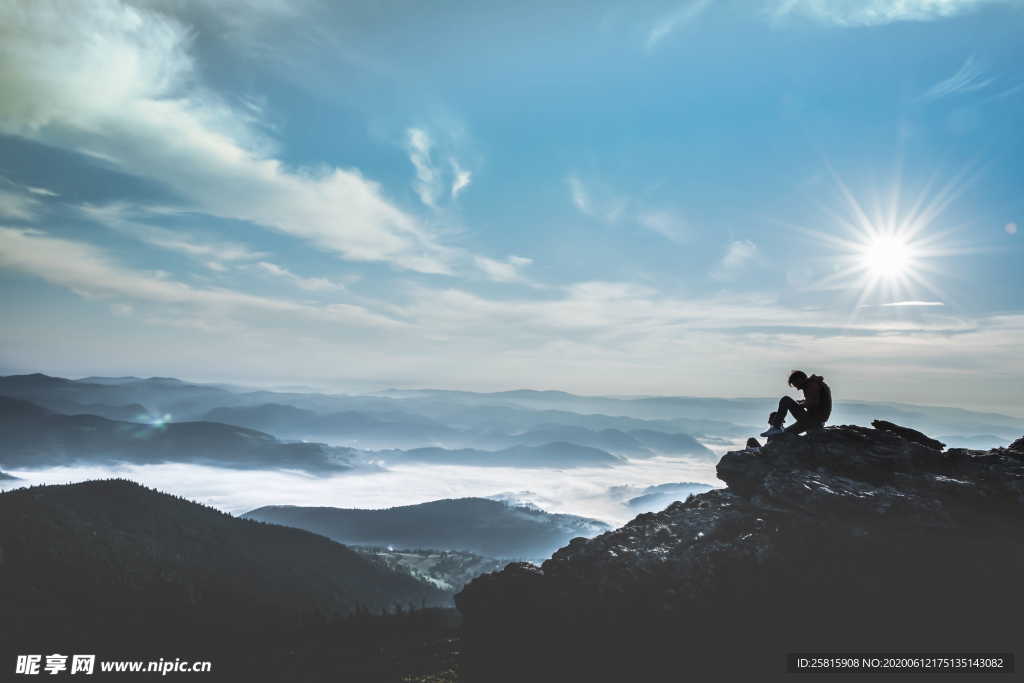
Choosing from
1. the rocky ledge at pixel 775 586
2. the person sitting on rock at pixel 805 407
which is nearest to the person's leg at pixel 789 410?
the person sitting on rock at pixel 805 407

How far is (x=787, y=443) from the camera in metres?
31.9

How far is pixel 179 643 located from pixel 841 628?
214m

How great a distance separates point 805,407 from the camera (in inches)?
1257

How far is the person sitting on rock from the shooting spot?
30828mm

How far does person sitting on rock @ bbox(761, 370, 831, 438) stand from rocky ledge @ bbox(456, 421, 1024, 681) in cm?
385

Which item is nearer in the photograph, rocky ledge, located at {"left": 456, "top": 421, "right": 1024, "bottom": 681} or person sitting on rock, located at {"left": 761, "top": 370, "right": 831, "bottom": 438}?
rocky ledge, located at {"left": 456, "top": 421, "right": 1024, "bottom": 681}

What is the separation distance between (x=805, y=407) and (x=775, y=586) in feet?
38.3

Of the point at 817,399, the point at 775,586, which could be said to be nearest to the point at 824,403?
the point at 817,399

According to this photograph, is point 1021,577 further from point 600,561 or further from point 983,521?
point 600,561

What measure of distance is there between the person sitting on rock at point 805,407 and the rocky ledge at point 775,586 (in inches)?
152

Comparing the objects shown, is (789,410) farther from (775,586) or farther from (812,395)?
(775,586)

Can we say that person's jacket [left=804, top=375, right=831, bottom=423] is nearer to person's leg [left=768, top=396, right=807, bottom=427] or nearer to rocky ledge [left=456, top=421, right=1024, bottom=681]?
person's leg [left=768, top=396, right=807, bottom=427]

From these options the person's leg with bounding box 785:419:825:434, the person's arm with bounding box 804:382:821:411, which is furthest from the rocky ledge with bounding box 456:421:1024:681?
the person's arm with bounding box 804:382:821:411

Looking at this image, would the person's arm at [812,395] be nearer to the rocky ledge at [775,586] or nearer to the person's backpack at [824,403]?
the person's backpack at [824,403]
